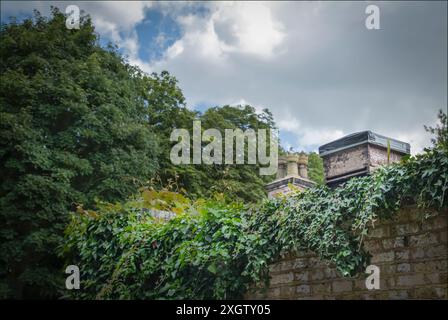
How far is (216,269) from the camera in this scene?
18.6 ft

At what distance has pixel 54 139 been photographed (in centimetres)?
1212

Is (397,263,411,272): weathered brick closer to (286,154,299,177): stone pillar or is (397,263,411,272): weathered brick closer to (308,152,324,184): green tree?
(286,154,299,177): stone pillar

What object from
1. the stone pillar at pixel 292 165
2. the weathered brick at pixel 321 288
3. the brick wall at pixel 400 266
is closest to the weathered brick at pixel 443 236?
the brick wall at pixel 400 266

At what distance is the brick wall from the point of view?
433 cm

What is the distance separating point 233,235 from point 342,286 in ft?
4.51

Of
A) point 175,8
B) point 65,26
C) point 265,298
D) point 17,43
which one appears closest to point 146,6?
point 175,8

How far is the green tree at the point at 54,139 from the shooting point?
10.7 metres

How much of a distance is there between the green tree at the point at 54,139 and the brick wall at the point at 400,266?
6.61 metres

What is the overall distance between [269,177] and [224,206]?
17.1 meters

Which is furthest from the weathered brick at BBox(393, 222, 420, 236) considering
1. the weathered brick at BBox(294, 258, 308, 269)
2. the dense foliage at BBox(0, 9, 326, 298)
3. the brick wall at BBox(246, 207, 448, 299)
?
the dense foliage at BBox(0, 9, 326, 298)

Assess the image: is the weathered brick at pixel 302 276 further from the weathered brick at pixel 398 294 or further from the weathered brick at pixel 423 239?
the weathered brick at pixel 423 239

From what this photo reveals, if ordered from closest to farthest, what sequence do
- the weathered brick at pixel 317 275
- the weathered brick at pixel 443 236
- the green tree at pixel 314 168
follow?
the weathered brick at pixel 443 236 → the weathered brick at pixel 317 275 → the green tree at pixel 314 168

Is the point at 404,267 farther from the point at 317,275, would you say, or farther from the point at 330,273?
the point at 317,275

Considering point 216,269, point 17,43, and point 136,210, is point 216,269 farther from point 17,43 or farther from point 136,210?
point 17,43
